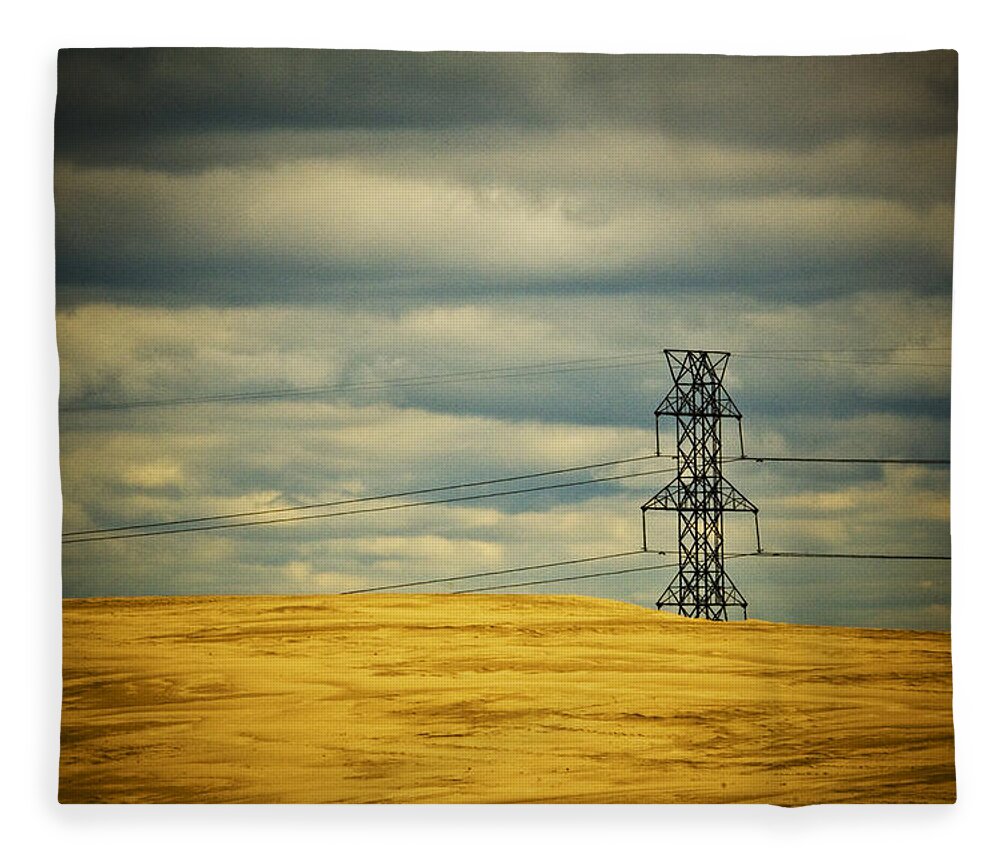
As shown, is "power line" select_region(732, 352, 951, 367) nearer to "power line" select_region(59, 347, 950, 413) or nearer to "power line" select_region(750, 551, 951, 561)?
"power line" select_region(59, 347, 950, 413)

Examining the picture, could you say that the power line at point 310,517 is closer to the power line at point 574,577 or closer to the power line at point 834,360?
the power line at point 574,577

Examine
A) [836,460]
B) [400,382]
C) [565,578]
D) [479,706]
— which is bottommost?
[479,706]

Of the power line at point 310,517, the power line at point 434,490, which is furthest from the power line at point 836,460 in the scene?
the power line at point 310,517

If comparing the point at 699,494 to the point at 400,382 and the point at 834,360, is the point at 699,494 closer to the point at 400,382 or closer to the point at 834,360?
the point at 834,360

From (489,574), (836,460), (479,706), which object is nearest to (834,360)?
(836,460)

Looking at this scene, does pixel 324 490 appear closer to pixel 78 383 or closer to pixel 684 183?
pixel 78 383

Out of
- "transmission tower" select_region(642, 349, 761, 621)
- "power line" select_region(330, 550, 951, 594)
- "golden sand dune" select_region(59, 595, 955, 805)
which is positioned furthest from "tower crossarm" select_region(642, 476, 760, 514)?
"golden sand dune" select_region(59, 595, 955, 805)
